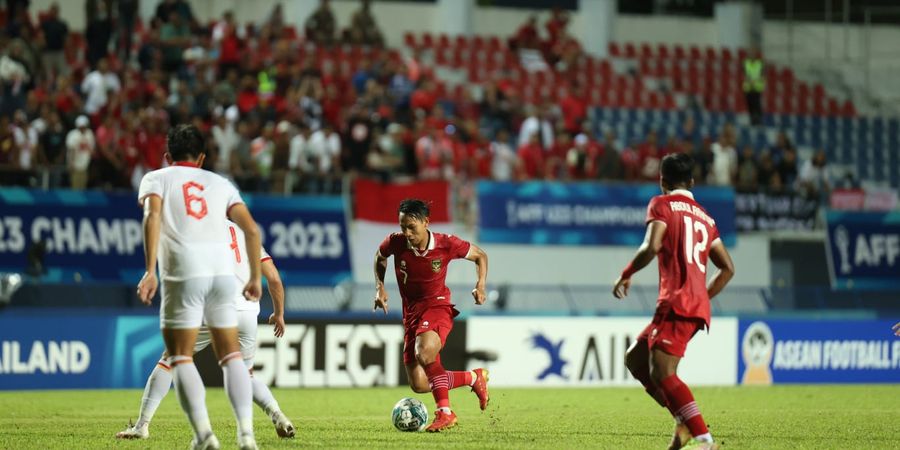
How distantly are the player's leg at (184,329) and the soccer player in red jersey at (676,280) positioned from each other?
2.68 metres

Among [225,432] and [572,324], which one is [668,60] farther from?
[225,432]

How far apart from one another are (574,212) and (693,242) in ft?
49.7

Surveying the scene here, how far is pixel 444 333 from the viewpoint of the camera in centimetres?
1228

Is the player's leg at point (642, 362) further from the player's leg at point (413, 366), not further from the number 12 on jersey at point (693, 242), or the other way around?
the player's leg at point (413, 366)

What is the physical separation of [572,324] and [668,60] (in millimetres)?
14622

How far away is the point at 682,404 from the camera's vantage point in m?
9.53

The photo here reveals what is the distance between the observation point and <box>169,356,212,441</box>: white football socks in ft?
29.0

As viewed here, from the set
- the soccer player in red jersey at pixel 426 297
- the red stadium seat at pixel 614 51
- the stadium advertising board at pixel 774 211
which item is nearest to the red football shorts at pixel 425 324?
the soccer player in red jersey at pixel 426 297

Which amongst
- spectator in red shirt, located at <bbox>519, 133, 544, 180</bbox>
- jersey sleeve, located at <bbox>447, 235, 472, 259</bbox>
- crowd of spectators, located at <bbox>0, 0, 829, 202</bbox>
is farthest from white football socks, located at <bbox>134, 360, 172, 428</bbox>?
spectator in red shirt, located at <bbox>519, 133, 544, 180</bbox>

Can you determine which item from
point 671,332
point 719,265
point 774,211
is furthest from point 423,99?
point 671,332

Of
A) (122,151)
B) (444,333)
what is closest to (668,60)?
(122,151)

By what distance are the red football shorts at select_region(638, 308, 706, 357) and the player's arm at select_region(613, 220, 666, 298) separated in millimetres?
346

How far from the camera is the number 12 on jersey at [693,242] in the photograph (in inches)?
381

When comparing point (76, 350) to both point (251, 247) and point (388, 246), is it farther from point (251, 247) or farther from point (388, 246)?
point (251, 247)
